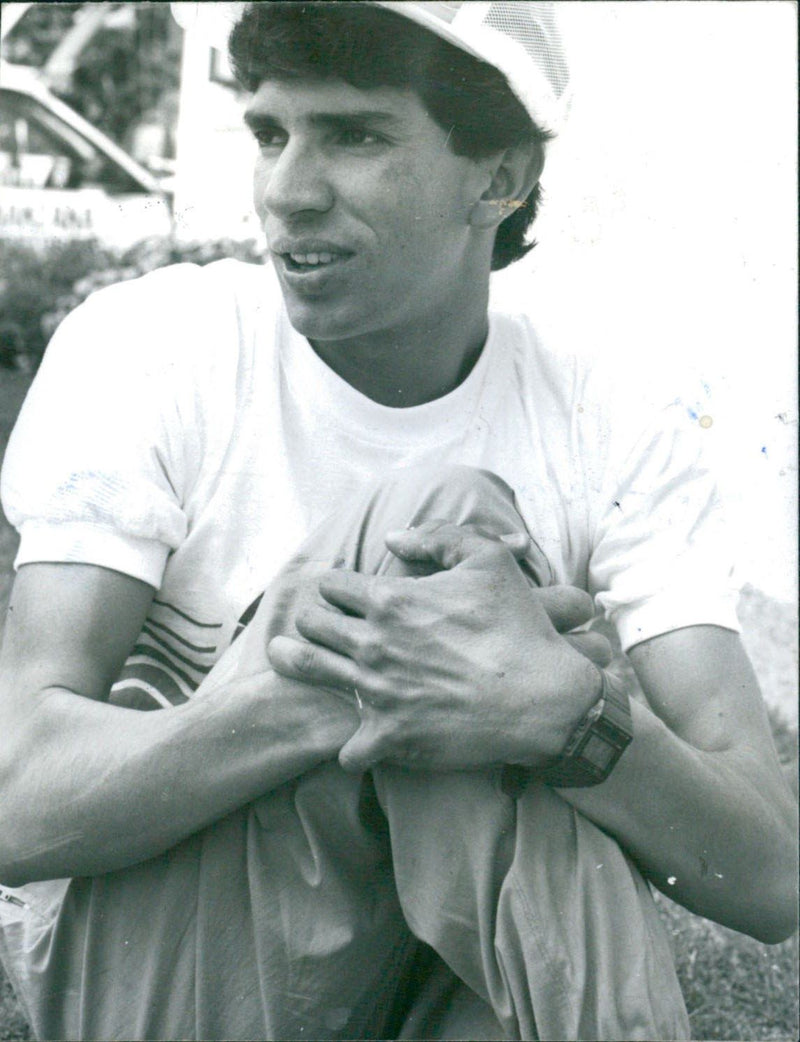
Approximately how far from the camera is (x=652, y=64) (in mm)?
3152

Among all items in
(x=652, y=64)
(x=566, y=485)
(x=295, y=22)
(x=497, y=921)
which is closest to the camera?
(x=497, y=921)

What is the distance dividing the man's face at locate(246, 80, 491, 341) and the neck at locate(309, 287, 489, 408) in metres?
0.05

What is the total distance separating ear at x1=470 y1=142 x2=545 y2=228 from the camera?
7.86ft

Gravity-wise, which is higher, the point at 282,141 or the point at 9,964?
the point at 282,141

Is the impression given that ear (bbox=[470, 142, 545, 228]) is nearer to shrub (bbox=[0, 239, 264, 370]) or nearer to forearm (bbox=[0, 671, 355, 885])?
forearm (bbox=[0, 671, 355, 885])

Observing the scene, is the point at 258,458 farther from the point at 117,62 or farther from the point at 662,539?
the point at 117,62

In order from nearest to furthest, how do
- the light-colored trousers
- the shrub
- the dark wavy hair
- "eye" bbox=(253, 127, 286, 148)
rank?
the light-colored trousers
the dark wavy hair
"eye" bbox=(253, 127, 286, 148)
the shrub

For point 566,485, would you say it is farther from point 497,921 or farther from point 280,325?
point 497,921

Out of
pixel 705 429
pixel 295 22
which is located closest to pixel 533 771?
pixel 705 429

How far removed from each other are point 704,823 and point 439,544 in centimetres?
57

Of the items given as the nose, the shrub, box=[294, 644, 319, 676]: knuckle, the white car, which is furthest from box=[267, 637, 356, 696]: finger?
the white car

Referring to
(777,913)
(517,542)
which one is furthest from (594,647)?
(777,913)

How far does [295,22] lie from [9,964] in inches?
57.8

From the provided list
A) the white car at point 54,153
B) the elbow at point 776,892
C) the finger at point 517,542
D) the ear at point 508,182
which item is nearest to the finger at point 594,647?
the finger at point 517,542
